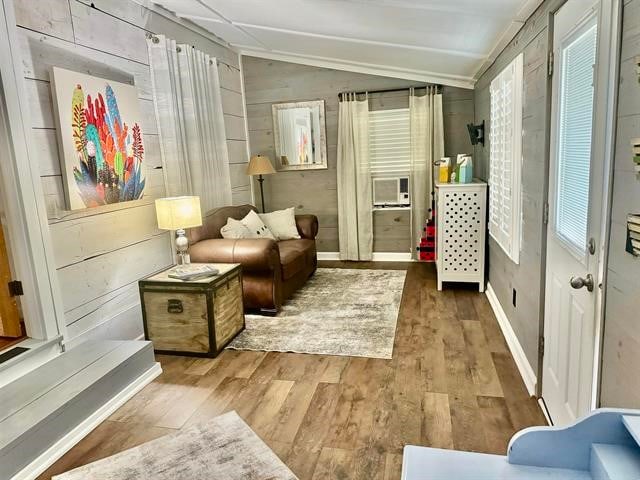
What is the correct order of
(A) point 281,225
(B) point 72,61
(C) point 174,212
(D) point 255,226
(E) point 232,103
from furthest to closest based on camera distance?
(E) point 232,103, (A) point 281,225, (D) point 255,226, (C) point 174,212, (B) point 72,61

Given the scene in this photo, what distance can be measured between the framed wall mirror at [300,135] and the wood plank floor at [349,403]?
2.95 meters

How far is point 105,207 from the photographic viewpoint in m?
3.08

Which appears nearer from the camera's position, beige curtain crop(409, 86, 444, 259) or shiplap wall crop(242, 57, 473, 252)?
beige curtain crop(409, 86, 444, 259)

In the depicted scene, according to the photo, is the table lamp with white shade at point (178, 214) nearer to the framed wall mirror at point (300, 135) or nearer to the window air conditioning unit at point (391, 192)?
the framed wall mirror at point (300, 135)

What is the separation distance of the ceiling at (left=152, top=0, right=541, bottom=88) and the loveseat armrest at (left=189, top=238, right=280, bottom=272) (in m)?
1.80

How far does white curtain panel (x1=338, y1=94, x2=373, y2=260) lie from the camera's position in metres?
5.30

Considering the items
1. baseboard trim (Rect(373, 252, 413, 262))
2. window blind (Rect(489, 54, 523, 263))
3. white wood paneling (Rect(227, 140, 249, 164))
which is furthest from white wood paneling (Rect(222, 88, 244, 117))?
window blind (Rect(489, 54, 523, 263))

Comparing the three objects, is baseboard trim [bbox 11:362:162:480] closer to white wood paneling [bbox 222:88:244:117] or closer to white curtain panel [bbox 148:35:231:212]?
white curtain panel [bbox 148:35:231:212]

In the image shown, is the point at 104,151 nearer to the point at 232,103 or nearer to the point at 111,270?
the point at 111,270

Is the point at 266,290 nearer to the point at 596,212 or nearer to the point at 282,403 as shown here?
the point at 282,403

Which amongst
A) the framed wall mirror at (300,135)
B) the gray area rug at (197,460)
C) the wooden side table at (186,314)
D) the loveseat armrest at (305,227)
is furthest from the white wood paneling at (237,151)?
the gray area rug at (197,460)

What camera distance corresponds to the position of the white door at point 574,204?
149cm

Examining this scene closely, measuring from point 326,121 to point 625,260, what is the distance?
4527mm

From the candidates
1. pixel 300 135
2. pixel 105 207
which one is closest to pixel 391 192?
pixel 300 135
